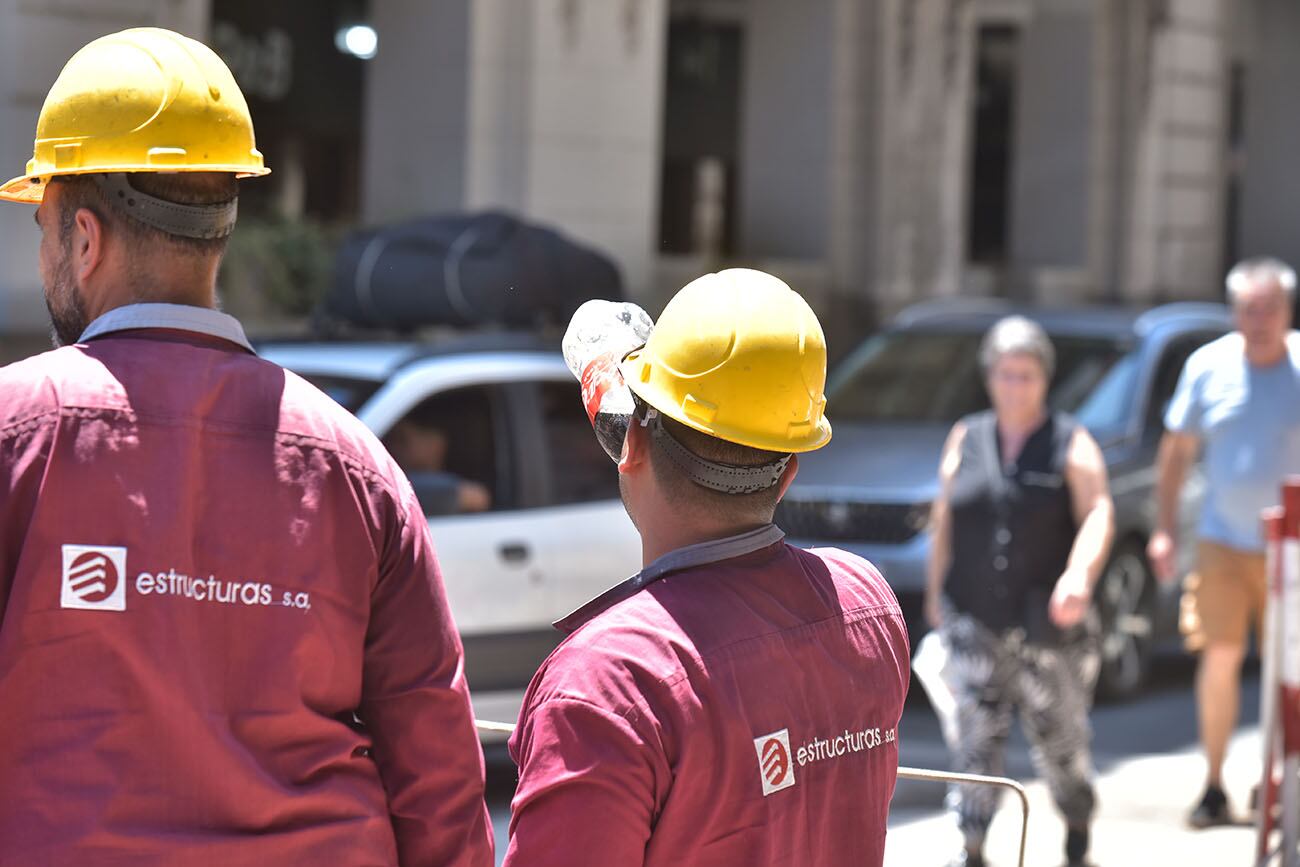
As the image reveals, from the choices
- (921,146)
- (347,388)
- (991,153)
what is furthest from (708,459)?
(991,153)

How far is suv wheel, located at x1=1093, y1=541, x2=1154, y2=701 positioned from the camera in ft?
34.2

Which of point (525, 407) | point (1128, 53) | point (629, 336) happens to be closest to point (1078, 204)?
point (1128, 53)

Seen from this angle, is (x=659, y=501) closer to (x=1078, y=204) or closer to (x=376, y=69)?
(x=376, y=69)

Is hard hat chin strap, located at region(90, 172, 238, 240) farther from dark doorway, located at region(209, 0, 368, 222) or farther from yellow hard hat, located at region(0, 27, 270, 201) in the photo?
dark doorway, located at region(209, 0, 368, 222)

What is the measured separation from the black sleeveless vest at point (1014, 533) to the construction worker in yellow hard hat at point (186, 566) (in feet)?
14.2

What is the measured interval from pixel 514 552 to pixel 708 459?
17.6ft

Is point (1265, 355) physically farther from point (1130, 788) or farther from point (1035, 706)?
point (1035, 706)

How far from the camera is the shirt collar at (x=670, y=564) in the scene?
244 cm

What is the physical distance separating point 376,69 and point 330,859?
1385 cm

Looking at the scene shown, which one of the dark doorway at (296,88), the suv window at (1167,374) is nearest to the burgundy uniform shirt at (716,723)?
the suv window at (1167,374)

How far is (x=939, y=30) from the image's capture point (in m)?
19.3

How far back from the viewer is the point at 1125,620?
10.7 metres

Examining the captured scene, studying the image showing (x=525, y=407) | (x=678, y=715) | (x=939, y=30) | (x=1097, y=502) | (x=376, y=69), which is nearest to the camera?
(x=678, y=715)

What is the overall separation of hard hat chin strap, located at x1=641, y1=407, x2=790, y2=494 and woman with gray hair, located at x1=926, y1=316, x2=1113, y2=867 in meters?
4.16
